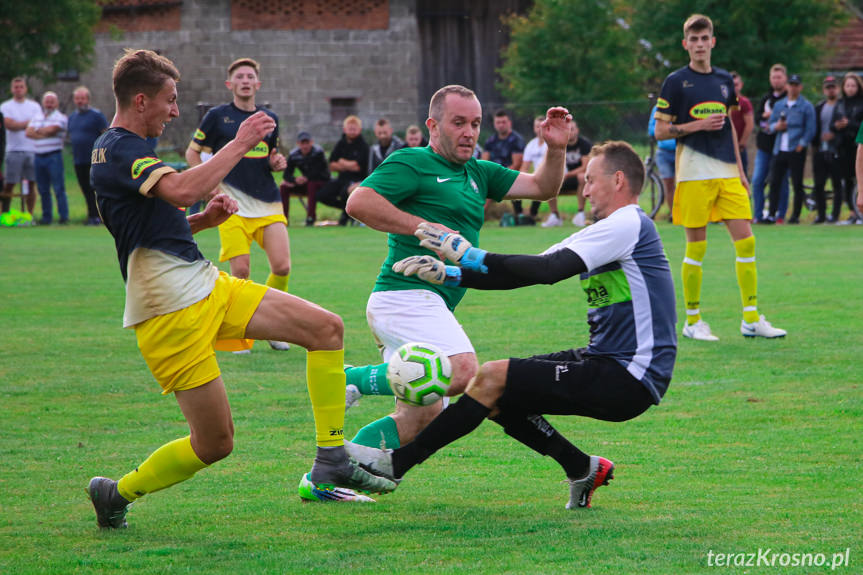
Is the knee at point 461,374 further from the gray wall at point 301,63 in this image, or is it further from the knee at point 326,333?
the gray wall at point 301,63

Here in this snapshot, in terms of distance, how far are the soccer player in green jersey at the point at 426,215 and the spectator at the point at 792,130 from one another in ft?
51.6

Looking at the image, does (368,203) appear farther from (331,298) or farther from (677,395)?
(331,298)

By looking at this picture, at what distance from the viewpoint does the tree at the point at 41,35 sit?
31.7 m

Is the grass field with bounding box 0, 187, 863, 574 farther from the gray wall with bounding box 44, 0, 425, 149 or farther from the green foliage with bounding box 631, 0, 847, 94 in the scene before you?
the gray wall with bounding box 44, 0, 425, 149

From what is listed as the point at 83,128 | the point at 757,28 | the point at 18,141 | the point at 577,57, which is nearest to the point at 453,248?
the point at 83,128

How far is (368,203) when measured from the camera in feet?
18.9

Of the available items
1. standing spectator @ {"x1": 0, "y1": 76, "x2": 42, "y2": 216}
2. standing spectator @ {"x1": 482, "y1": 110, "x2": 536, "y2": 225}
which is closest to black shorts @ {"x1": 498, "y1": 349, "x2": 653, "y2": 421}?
standing spectator @ {"x1": 482, "y1": 110, "x2": 536, "y2": 225}

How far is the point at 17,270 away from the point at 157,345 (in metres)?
12.0

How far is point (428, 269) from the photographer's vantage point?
5.16 meters

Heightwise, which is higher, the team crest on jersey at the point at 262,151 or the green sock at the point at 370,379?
the team crest on jersey at the point at 262,151

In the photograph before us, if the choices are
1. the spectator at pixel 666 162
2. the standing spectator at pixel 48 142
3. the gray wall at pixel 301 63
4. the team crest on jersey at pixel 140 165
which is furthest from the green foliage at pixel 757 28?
the team crest on jersey at pixel 140 165

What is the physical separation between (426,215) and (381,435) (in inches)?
45.6

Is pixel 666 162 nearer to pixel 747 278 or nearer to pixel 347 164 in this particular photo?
pixel 347 164

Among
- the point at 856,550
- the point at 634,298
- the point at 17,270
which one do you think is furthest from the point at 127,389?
the point at 17,270
